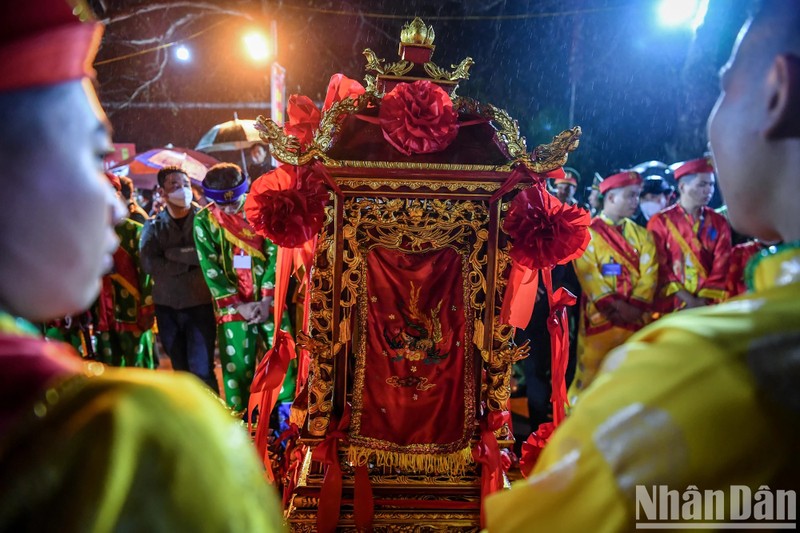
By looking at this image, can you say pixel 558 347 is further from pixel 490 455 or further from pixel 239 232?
pixel 239 232

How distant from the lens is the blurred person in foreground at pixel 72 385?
48 centimetres

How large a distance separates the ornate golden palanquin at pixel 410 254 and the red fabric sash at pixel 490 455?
42mm

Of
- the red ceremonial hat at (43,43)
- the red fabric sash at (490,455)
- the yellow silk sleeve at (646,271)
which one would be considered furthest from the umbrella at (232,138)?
the red ceremonial hat at (43,43)

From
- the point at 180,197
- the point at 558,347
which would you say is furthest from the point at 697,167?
the point at 180,197

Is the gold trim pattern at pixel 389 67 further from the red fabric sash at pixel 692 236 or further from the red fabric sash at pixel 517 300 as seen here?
the red fabric sash at pixel 692 236

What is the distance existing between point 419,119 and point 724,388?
163 cm

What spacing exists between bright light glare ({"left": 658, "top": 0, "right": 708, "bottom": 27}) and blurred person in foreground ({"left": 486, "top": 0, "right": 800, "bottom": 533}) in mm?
7232

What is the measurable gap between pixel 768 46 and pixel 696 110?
7346 millimetres

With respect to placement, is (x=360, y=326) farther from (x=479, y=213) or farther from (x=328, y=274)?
(x=479, y=213)

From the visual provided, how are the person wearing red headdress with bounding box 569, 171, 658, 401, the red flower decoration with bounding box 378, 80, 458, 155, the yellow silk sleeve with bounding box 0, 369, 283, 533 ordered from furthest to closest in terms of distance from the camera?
1. the person wearing red headdress with bounding box 569, 171, 658, 401
2. the red flower decoration with bounding box 378, 80, 458, 155
3. the yellow silk sleeve with bounding box 0, 369, 283, 533

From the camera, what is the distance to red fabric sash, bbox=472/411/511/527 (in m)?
2.24

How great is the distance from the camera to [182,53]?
12445mm

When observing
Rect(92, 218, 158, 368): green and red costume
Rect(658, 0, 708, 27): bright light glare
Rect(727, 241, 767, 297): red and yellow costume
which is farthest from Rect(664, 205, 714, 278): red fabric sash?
Rect(92, 218, 158, 368): green and red costume

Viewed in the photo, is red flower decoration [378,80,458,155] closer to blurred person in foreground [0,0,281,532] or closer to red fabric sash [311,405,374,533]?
red fabric sash [311,405,374,533]
